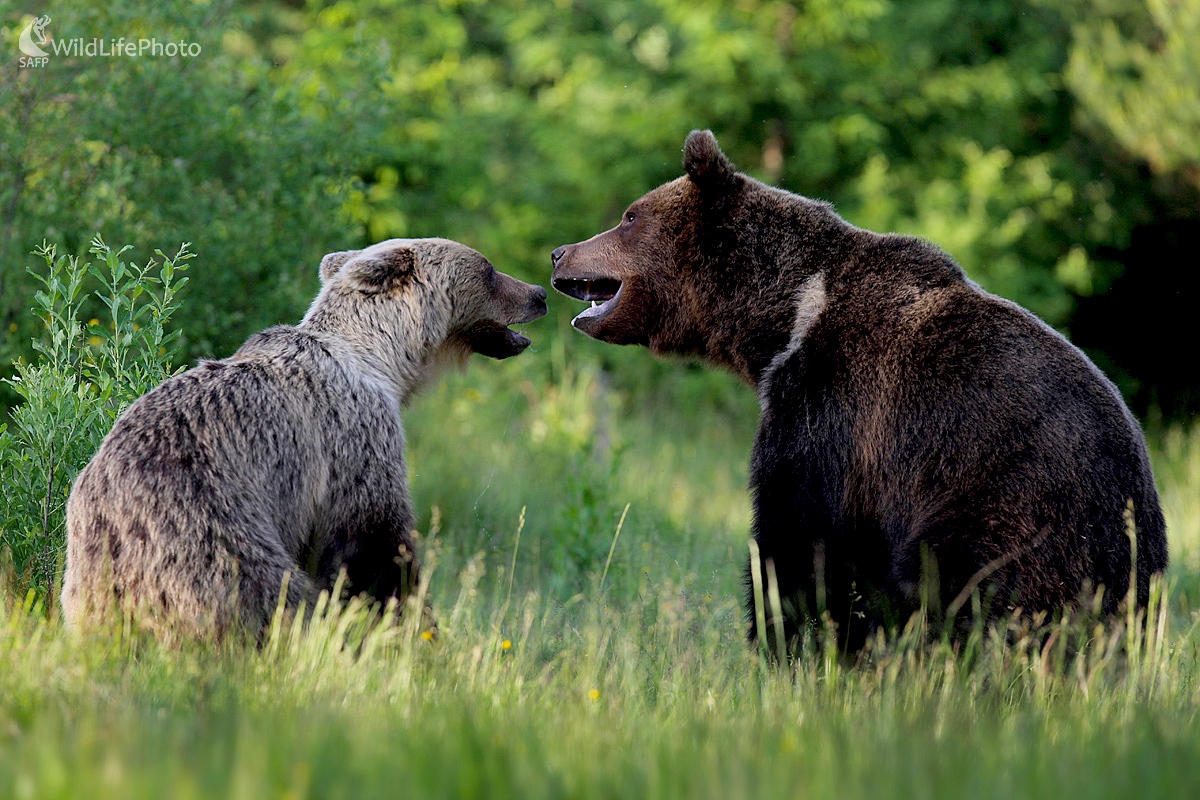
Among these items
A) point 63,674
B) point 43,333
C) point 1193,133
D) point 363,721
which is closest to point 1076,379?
point 363,721

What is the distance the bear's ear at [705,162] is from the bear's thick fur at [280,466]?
1.11m

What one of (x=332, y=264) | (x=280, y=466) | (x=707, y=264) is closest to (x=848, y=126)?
(x=707, y=264)

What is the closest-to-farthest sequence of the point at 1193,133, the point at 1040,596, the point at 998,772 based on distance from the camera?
the point at 998,772
the point at 1040,596
the point at 1193,133

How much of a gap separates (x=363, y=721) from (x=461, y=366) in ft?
9.99

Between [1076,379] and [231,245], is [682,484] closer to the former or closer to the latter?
[231,245]

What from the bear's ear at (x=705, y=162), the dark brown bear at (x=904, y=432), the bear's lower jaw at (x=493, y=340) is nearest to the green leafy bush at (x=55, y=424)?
the bear's lower jaw at (x=493, y=340)

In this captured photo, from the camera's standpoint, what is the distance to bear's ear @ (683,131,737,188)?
5.11 m

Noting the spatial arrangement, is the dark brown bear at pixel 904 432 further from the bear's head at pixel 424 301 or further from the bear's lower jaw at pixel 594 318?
the bear's head at pixel 424 301

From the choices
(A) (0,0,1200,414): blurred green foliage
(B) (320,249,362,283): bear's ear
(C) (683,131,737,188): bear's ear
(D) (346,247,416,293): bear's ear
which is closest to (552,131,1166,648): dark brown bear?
(C) (683,131,737,188): bear's ear

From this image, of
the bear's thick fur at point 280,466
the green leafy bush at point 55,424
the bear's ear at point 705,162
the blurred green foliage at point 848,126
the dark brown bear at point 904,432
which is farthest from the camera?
the blurred green foliage at point 848,126

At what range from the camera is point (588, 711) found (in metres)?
3.32

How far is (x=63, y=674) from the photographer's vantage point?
3.22m

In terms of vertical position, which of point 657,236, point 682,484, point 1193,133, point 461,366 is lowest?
point 682,484

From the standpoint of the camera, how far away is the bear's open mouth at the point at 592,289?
5617 millimetres
